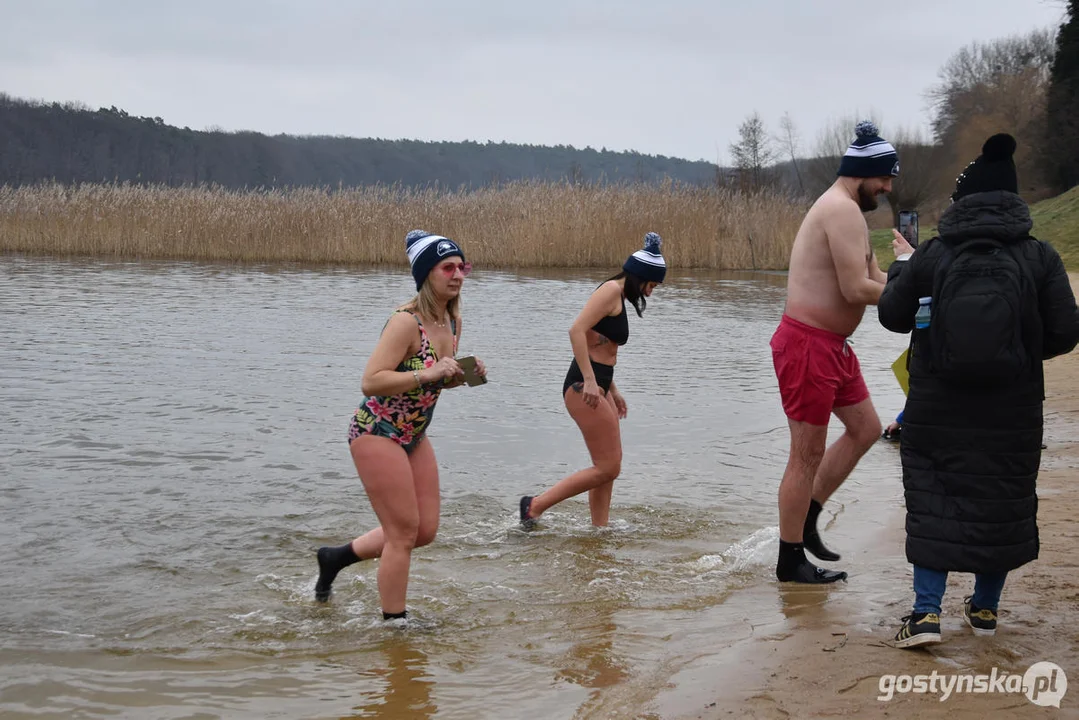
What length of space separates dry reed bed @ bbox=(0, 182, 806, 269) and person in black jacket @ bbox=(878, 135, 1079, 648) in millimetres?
27226

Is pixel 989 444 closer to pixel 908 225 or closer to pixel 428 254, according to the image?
pixel 908 225

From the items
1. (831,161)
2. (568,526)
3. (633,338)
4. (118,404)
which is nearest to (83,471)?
(118,404)

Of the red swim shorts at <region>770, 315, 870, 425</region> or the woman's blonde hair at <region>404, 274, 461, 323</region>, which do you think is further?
the red swim shorts at <region>770, 315, 870, 425</region>

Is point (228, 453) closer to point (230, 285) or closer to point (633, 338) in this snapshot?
point (633, 338)

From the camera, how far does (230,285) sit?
25.8 m

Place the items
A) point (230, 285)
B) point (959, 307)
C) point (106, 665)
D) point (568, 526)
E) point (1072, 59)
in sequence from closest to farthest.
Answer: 1. point (959, 307)
2. point (106, 665)
3. point (568, 526)
4. point (230, 285)
5. point (1072, 59)

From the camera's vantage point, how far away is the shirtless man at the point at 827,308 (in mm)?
5461

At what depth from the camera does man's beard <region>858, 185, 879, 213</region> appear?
5637 millimetres

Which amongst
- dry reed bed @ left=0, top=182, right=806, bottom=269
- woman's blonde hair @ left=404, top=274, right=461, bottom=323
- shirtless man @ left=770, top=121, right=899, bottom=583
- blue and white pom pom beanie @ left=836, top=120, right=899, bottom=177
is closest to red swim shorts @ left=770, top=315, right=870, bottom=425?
shirtless man @ left=770, top=121, right=899, bottom=583

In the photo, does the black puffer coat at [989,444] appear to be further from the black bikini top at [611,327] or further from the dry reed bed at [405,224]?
the dry reed bed at [405,224]

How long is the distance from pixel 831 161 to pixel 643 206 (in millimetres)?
41821

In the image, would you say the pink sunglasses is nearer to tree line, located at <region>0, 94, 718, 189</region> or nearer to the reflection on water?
the reflection on water

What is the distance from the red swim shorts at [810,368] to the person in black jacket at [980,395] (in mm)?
1006

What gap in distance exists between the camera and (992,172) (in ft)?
14.7
